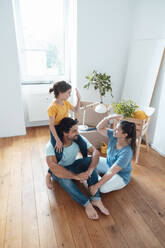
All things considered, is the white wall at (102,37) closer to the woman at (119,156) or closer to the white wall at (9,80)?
the white wall at (9,80)

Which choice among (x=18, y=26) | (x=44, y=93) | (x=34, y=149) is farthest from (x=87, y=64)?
(x=34, y=149)

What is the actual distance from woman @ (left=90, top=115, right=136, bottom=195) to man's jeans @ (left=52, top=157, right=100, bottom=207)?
0.06 m

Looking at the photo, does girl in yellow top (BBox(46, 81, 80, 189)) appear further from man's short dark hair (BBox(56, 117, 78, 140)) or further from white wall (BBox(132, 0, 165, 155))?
white wall (BBox(132, 0, 165, 155))

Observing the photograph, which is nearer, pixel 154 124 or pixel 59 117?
pixel 59 117

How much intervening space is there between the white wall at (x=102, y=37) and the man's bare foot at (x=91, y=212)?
1.91 meters

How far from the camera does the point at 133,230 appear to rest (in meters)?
1.46

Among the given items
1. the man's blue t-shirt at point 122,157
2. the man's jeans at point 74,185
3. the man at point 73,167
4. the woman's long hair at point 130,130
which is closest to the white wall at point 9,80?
the man at point 73,167

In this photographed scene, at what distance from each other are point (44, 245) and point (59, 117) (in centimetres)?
111

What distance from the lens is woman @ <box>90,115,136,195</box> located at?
5.40ft

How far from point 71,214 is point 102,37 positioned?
2.54 meters

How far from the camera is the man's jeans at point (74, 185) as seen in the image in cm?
161

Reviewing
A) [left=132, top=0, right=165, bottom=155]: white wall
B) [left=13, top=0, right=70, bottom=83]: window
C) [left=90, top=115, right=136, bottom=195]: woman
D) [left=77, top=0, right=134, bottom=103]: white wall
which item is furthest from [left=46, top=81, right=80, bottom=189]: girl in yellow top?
[left=13, top=0, right=70, bottom=83]: window

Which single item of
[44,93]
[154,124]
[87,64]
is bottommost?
[154,124]

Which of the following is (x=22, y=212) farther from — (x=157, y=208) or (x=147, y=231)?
(x=157, y=208)
